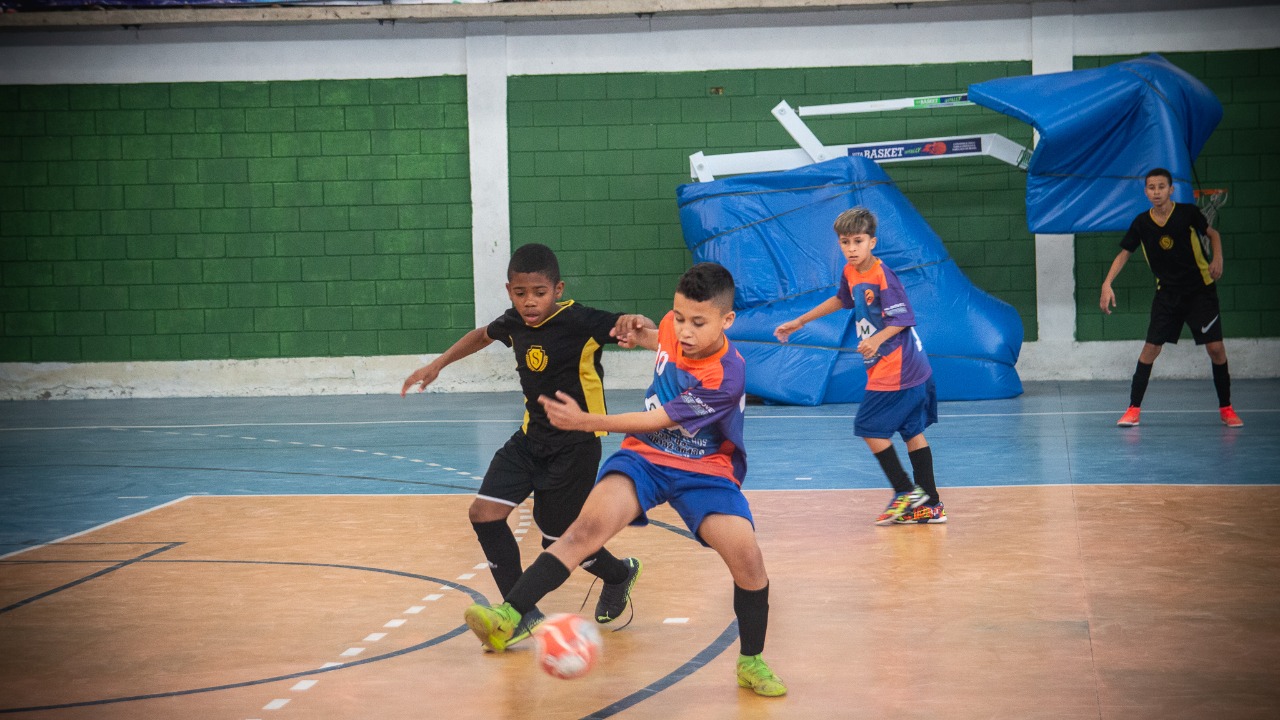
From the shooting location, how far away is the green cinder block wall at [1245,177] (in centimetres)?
1363

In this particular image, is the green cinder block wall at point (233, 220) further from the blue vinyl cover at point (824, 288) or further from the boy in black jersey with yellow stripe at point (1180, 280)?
the boy in black jersey with yellow stripe at point (1180, 280)

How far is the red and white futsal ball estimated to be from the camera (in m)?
3.47

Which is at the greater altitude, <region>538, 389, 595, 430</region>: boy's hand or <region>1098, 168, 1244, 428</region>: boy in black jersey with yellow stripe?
<region>1098, 168, 1244, 428</region>: boy in black jersey with yellow stripe

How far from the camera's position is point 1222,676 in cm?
361

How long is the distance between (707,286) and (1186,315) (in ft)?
22.4

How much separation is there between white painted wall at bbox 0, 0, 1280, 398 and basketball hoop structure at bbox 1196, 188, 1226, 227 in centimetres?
146

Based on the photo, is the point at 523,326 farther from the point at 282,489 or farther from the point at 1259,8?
the point at 1259,8

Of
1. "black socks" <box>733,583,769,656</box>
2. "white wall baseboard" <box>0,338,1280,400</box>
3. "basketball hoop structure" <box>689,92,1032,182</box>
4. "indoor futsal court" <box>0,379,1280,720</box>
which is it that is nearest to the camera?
"indoor futsal court" <box>0,379,1280,720</box>

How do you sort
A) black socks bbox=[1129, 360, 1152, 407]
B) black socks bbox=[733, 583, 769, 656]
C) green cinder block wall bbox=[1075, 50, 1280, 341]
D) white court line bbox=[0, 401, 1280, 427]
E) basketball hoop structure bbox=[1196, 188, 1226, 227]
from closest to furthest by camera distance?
black socks bbox=[733, 583, 769, 656], black socks bbox=[1129, 360, 1152, 407], white court line bbox=[0, 401, 1280, 427], basketball hoop structure bbox=[1196, 188, 1226, 227], green cinder block wall bbox=[1075, 50, 1280, 341]

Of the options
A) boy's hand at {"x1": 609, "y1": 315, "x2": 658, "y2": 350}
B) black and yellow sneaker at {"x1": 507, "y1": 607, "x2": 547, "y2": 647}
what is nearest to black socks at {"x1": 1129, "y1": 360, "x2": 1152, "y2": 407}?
boy's hand at {"x1": 609, "y1": 315, "x2": 658, "y2": 350}

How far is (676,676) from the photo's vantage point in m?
3.78

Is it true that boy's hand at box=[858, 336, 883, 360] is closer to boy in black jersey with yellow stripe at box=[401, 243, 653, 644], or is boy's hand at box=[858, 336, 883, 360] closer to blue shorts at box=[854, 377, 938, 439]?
blue shorts at box=[854, 377, 938, 439]

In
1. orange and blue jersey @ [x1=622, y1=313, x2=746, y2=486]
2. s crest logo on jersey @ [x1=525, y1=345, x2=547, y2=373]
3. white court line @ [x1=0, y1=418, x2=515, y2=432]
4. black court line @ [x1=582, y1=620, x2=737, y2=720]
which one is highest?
s crest logo on jersey @ [x1=525, y1=345, x2=547, y2=373]

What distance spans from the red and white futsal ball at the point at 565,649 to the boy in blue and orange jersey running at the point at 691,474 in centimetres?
30
